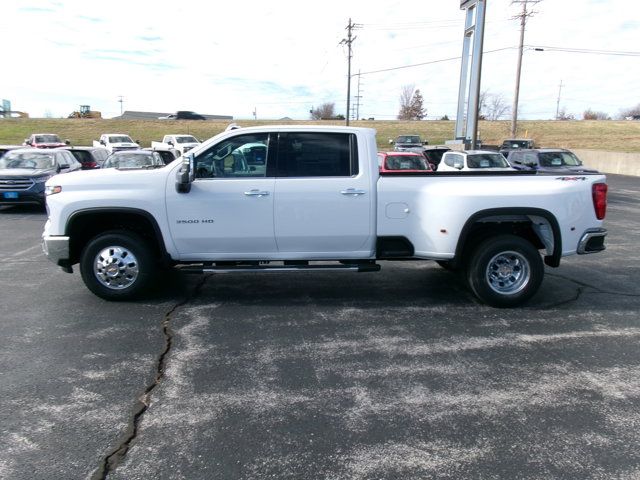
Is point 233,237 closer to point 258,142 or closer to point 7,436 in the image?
point 258,142

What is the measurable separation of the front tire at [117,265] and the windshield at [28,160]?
396 inches

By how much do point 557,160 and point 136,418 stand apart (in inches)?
665

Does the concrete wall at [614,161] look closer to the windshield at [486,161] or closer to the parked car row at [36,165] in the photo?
the windshield at [486,161]

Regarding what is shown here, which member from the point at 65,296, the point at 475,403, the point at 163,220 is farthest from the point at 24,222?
the point at 475,403

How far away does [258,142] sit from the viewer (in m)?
6.08

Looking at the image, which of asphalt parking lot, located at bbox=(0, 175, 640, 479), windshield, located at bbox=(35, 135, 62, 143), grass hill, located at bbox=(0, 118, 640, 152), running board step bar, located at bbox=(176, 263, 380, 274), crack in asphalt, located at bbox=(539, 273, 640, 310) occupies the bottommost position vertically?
crack in asphalt, located at bbox=(539, 273, 640, 310)

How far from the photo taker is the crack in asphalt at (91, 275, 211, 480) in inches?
122

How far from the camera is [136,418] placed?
3668 millimetres

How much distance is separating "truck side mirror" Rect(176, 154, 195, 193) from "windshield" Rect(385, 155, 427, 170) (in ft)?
34.3

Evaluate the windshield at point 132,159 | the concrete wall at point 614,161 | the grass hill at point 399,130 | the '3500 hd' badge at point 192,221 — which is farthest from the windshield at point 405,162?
the grass hill at point 399,130

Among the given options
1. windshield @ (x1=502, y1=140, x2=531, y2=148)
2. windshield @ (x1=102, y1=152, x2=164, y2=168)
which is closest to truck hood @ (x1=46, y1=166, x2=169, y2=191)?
windshield @ (x1=102, y1=152, x2=164, y2=168)

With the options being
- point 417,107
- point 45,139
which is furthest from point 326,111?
point 45,139

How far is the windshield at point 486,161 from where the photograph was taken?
1585 centimetres

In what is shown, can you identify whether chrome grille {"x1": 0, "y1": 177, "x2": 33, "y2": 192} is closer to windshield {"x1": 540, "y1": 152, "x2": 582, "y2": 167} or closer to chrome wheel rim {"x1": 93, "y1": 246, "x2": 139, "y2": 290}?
chrome wheel rim {"x1": 93, "y1": 246, "x2": 139, "y2": 290}
